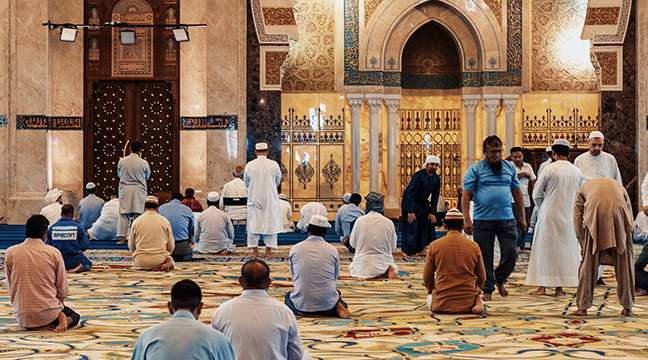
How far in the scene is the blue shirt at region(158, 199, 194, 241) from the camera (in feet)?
23.0

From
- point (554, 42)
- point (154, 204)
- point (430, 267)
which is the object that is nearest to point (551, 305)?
point (430, 267)

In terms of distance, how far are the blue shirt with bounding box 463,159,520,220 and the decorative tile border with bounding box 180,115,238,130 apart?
6452mm

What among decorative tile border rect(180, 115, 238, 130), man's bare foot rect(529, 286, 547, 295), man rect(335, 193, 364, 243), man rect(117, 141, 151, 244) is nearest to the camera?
man's bare foot rect(529, 286, 547, 295)

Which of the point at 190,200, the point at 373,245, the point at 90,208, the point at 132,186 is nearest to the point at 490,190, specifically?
the point at 373,245

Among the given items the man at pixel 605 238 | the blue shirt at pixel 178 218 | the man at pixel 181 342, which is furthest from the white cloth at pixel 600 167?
the man at pixel 181 342

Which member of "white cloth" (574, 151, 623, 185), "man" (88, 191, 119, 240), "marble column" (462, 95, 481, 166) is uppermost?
"marble column" (462, 95, 481, 166)

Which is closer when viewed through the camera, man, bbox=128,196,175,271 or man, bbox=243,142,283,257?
man, bbox=128,196,175,271

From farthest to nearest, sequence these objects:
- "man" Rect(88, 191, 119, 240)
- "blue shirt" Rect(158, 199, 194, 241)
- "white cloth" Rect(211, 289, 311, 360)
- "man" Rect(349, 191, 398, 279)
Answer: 1. "man" Rect(88, 191, 119, 240)
2. "blue shirt" Rect(158, 199, 194, 241)
3. "man" Rect(349, 191, 398, 279)
4. "white cloth" Rect(211, 289, 311, 360)

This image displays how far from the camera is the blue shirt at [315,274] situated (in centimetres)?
433

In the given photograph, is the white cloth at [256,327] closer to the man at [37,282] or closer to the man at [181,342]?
the man at [181,342]

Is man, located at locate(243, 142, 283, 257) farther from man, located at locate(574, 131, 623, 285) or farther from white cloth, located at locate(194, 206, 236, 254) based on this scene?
man, located at locate(574, 131, 623, 285)

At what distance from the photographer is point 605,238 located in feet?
14.2

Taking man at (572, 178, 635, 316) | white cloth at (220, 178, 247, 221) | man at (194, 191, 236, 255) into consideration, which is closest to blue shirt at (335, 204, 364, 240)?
man at (194, 191, 236, 255)

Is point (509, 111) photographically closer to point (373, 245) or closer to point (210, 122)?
point (210, 122)
